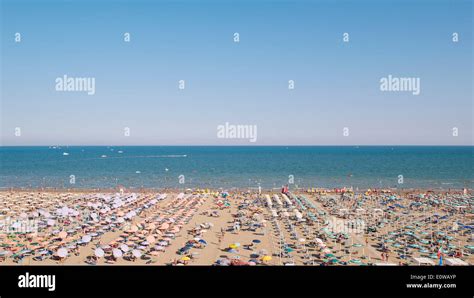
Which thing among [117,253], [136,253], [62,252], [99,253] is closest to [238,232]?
[136,253]

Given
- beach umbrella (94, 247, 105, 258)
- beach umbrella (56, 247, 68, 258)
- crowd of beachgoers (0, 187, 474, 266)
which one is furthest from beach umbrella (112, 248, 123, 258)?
beach umbrella (56, 247, 68, 258)

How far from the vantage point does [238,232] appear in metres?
27.6

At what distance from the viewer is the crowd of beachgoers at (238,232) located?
69.5 ft

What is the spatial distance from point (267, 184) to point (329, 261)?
42.7 m

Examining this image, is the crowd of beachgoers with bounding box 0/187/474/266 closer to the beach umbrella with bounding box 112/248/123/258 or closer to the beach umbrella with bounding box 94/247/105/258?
the beach umbrella with bounding box 94/247/105/258

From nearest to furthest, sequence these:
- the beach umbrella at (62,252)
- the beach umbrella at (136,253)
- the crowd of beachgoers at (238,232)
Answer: the beach umbrella at (62,252) < the beach umbrella at (136,253) < the crowd of beachgoers at (238,232)

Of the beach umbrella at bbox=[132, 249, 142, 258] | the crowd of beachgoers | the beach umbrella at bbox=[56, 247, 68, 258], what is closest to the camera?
the beach umbrella at bbox=[56, 247, 68, 258]

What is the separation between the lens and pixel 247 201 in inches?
1642

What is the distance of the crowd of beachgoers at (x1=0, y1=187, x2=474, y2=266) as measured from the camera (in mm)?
→ 21188

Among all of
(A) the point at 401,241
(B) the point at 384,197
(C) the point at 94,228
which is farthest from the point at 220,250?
(B) the point at 384,197

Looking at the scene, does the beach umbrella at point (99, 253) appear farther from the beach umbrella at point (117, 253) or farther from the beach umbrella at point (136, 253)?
the beach umbrella at point (136, 253)

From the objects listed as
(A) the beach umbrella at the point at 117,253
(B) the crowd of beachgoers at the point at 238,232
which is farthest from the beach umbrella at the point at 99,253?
(A) the beach umbrella at the point at 117,253

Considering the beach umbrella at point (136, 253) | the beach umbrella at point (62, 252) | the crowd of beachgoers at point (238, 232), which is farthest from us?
the crowd of beachgoers at point (238, 232)

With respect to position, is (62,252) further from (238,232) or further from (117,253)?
(238,232)
